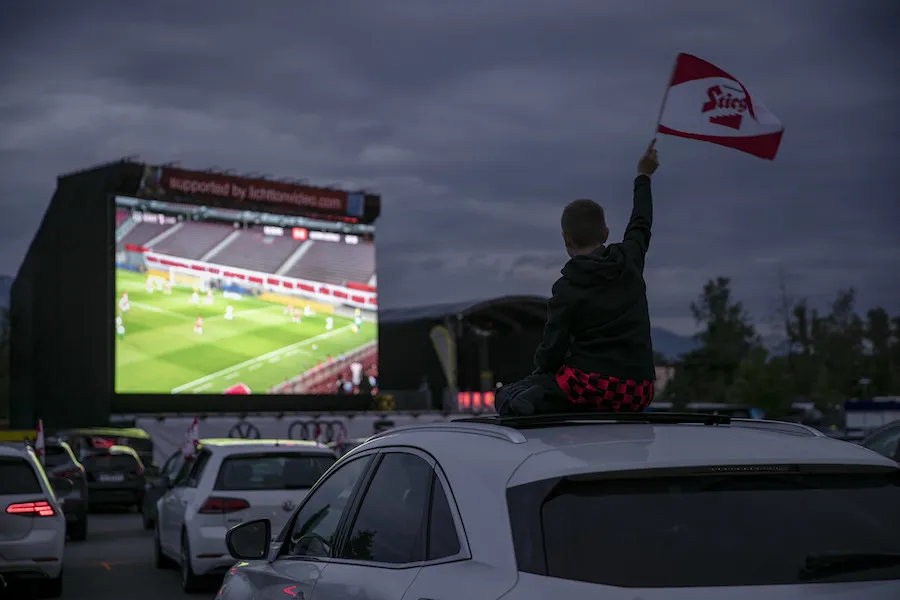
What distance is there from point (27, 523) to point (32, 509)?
0.14 metres

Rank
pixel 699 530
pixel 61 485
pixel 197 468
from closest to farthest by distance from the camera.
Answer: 1. pixel 699 530
2. pixel 61 485
3. pixel 197 468

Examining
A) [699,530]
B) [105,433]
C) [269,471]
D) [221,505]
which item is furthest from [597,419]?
[105,433]

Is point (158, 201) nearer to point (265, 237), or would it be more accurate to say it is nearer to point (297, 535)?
point (265, 237)

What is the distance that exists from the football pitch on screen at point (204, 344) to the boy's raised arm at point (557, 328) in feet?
115

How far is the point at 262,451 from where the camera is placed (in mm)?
13625

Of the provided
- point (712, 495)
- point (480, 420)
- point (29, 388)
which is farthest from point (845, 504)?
point (29, 388)

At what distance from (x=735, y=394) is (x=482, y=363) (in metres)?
16.1

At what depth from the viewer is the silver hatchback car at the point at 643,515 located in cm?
323

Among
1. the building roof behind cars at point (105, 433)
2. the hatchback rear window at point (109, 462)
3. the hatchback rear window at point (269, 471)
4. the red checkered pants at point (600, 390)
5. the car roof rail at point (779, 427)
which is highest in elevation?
the red checkered pants at point (600, 390)

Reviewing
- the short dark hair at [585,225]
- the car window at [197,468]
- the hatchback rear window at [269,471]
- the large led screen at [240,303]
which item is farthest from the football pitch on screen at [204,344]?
the short dark hair at [585,225]

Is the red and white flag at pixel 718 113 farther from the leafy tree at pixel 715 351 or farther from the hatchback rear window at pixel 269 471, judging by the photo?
the leafy tree at pixel 715 351

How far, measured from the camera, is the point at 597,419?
4.12 m

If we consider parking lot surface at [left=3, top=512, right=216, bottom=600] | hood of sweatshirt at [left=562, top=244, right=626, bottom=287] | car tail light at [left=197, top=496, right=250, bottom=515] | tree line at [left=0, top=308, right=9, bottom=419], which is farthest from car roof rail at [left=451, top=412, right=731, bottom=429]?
tree line at [left=0, top=308, right=9, bottom=419]

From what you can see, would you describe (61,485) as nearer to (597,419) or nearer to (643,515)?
(597,419)
